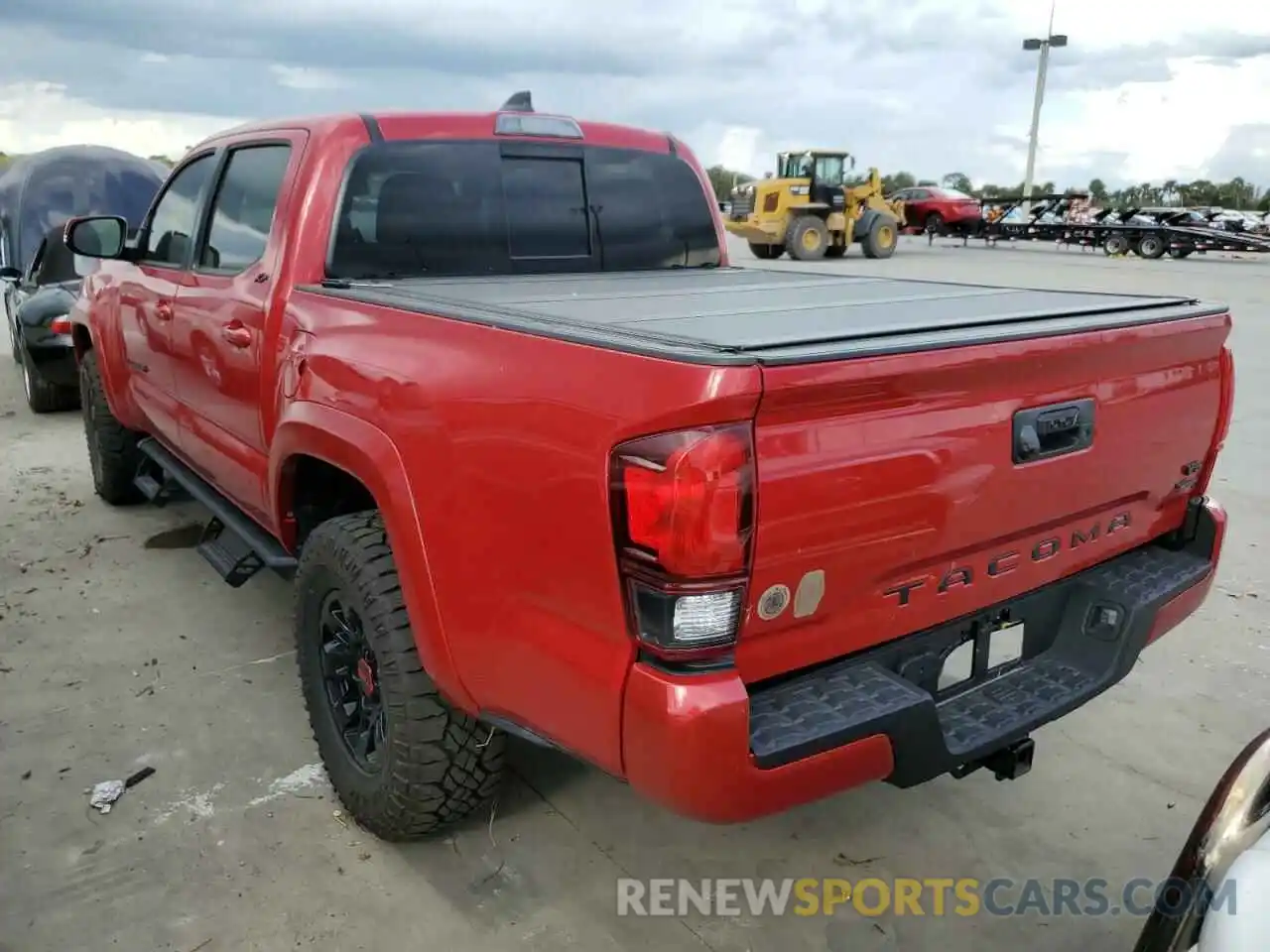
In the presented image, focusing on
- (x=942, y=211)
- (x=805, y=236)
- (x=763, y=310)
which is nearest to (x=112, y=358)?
(x=763, y=310)

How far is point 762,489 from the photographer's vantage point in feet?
6.05

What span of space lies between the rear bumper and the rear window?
6.61ft

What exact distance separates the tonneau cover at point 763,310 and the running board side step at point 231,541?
3.09ft

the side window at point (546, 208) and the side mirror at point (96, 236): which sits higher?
the side window at point (546, 208)

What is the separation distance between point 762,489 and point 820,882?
1419 mm

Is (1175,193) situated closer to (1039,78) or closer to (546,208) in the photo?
(1039,78)

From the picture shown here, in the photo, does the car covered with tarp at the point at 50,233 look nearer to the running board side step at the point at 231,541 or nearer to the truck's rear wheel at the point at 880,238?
the running board side step at the point at 231,541

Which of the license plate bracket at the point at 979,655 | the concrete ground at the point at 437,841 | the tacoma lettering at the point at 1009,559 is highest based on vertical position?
the tacoma lettering at the point at 1009,559

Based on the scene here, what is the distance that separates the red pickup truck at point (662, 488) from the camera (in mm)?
1871

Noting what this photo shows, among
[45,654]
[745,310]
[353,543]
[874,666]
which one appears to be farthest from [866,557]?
[45,654]

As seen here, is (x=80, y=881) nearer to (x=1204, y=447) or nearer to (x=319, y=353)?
(x=319, y=353)

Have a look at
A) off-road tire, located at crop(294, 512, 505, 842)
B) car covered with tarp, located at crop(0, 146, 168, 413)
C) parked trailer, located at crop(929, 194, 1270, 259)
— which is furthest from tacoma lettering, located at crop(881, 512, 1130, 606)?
parked trailer, located at crop(929, 194, 1270, 259)

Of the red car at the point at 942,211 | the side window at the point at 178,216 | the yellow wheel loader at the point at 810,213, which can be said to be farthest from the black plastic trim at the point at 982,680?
the red car at the point at 942,211

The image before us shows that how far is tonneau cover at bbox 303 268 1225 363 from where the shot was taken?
198 cm
